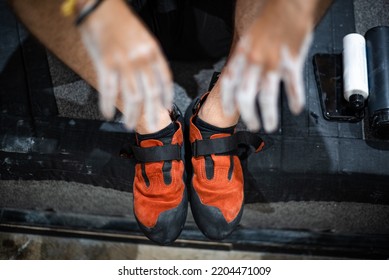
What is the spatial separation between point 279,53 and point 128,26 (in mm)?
200

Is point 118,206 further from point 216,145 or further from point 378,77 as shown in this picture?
point 378,77

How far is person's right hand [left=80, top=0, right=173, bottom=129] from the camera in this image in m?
0.51

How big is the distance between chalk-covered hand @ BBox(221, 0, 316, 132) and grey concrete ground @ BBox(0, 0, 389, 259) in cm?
62

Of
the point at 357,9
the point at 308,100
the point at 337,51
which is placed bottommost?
the point at 308,100

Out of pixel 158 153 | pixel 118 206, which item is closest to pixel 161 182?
pixel 158 153

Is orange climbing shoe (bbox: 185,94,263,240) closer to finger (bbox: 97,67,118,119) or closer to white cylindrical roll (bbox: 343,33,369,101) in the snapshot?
white cylindrical roll (bbox: 343,33,369,101)

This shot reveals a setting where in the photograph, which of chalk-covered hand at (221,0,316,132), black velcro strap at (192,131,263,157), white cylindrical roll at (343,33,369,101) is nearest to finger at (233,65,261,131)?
chalk-covered hand at (221,0,316,132)

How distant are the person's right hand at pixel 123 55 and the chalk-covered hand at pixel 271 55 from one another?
106mm

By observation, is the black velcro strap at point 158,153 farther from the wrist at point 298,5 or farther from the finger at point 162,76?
the wrist at point 298,5

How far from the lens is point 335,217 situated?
3.84 feet

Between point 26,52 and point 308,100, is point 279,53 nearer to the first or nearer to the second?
point 308,100

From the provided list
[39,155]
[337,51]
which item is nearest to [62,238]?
[39,155]

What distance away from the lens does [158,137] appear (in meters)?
0.90

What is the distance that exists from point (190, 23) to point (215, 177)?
458mm
